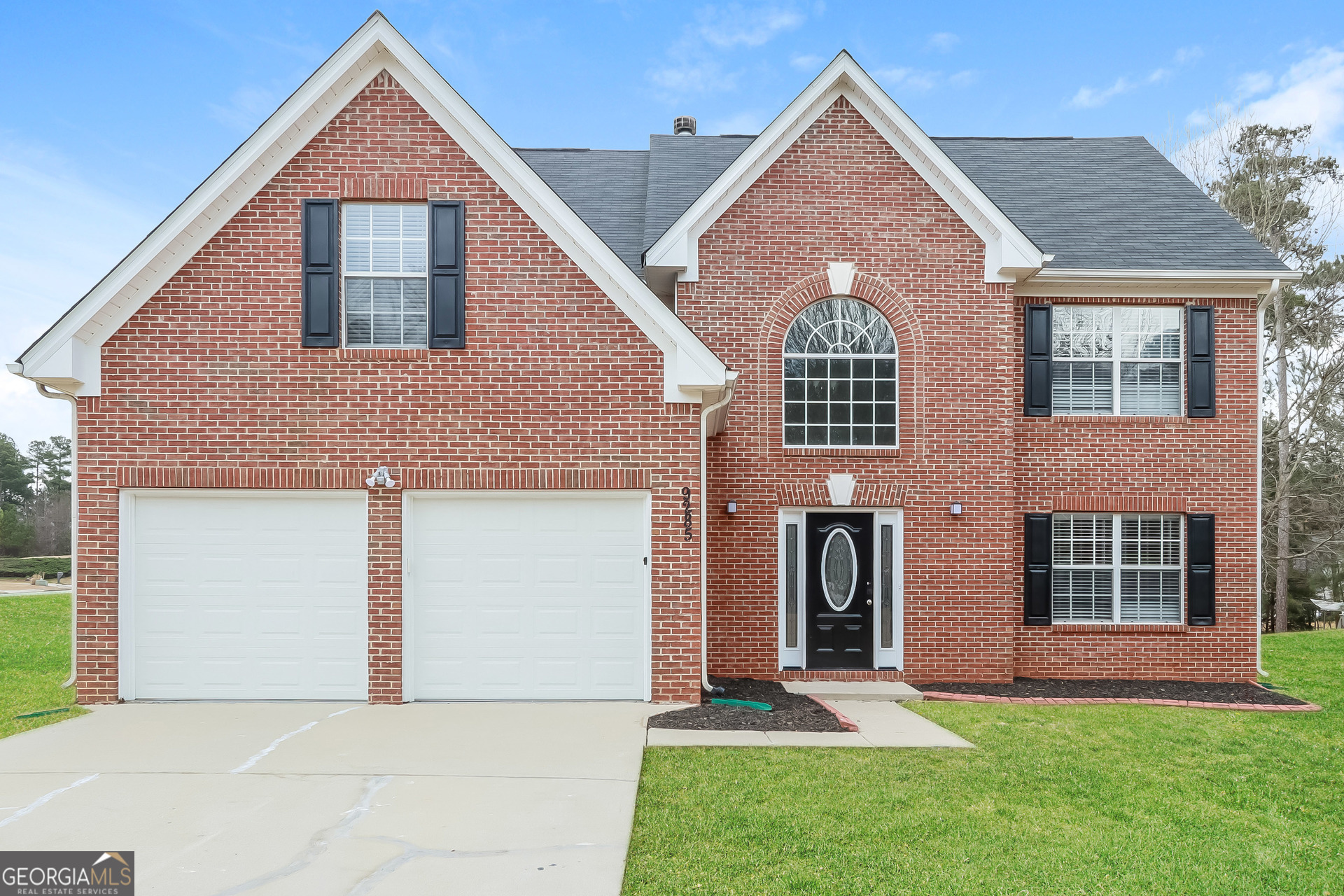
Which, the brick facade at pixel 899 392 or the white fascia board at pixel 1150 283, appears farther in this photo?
the white fascia board at pixel 1150 283

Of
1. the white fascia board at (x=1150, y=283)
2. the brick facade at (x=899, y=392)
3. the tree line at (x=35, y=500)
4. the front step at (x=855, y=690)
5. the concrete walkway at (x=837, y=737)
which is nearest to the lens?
the concrete walkway at (x=837, y=737)

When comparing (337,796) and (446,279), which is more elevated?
(446,279)

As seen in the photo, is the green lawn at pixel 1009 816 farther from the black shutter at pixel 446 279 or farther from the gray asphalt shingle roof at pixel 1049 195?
the gray asphalt shingle roof at pixel 1049 195

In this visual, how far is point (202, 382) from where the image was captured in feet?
28.1

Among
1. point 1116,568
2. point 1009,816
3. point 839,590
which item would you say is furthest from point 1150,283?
point 1009,816

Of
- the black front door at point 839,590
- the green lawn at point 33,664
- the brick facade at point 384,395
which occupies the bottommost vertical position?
the green lawn at point 33,664

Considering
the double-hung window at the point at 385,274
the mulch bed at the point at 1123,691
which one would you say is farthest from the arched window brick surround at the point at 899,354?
the double-hung window at the point at 385,274

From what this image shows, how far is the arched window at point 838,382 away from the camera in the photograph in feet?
36.1

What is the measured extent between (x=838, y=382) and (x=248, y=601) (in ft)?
25.6

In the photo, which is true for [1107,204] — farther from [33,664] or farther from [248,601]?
[33,664]

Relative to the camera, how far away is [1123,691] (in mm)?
10539

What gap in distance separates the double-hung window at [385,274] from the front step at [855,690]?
6.36 m

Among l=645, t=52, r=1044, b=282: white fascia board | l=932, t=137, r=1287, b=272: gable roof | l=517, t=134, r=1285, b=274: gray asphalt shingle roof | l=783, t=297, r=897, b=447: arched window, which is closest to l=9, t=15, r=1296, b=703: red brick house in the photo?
l=783, t=297, r=897, b=447: arched window

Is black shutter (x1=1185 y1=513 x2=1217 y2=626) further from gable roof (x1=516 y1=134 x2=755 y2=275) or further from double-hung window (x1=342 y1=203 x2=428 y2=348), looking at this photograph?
double-hung window (x1=342 y1=203 x2=428 y2=348)
